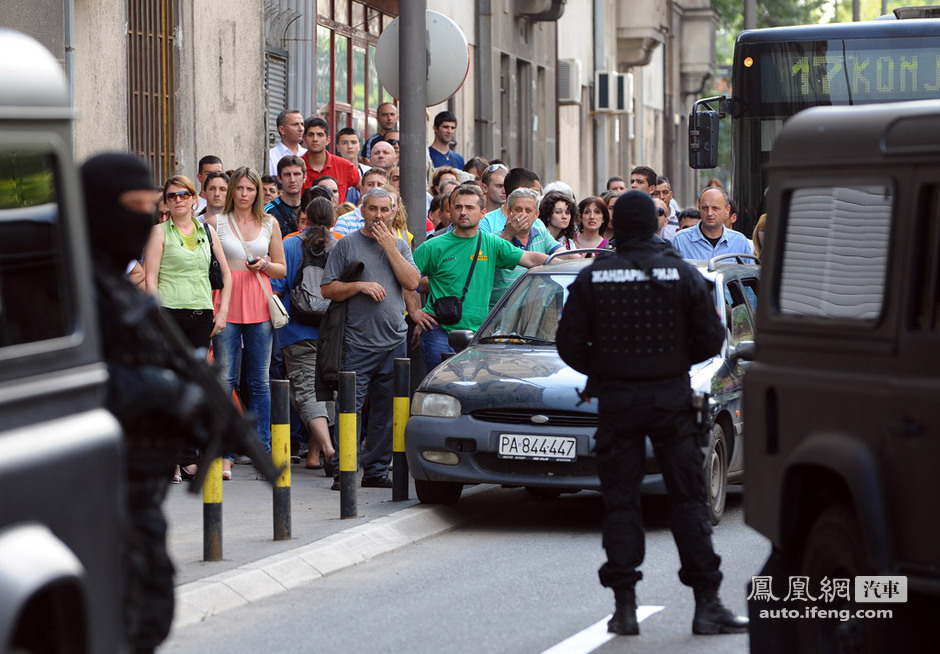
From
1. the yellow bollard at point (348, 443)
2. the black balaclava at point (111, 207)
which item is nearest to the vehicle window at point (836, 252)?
the black balaclava at point (111, 207)

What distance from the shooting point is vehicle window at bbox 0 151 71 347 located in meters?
4.79

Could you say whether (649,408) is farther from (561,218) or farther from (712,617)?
(561,218)

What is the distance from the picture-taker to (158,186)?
735 inches

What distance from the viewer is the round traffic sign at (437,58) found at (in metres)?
14.3

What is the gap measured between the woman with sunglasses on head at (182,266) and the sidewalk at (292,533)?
3.16ft

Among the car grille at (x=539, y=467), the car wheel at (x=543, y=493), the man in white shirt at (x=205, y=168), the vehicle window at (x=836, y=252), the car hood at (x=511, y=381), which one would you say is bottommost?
the car wheel at (x=543, y=493)

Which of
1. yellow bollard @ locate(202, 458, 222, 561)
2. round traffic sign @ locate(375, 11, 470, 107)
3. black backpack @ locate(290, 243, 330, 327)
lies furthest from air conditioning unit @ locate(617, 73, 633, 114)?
yellow bollard @ locate(202, 458, 222, 561)

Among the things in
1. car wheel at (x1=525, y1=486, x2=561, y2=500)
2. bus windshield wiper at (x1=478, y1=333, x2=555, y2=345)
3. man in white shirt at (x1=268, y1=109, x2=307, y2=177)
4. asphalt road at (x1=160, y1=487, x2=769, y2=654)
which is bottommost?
car wheel at (x1=525, y1=486, x2=561, y2=500)

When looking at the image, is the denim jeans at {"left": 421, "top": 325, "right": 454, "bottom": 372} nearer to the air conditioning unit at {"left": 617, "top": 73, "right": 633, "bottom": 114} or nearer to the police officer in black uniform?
the police officer in black uniform

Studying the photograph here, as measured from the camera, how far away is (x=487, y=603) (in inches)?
348

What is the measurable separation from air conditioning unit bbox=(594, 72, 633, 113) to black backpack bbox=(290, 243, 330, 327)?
81.9ft

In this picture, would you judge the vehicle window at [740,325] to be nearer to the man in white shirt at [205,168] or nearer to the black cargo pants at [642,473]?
the black cargo pants at [642,473]

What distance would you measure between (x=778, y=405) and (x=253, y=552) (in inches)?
165

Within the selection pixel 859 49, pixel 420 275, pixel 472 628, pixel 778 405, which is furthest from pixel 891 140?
pixel 859 49
